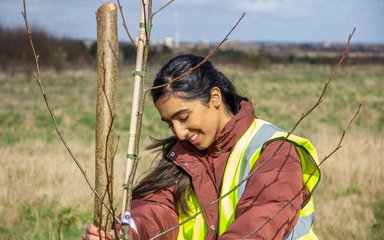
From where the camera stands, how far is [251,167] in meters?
2.36

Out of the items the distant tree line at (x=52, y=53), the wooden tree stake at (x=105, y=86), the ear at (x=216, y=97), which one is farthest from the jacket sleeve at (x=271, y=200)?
the distant tree line at (x=52, y=53)

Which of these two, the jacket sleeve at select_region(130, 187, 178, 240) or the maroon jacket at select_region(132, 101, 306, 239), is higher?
the maroon jacket at select_region(132, 101, 306, 239)

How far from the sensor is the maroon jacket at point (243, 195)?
7.00 feet

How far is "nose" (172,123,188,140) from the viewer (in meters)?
2.33

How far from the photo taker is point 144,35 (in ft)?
5.38

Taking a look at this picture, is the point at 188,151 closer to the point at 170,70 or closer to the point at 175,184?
the point at 175,184

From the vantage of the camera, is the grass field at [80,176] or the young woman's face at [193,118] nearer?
the young woman's face at [193,118]

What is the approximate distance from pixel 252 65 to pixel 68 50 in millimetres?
12686

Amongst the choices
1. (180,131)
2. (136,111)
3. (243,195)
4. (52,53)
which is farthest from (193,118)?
(52,53)

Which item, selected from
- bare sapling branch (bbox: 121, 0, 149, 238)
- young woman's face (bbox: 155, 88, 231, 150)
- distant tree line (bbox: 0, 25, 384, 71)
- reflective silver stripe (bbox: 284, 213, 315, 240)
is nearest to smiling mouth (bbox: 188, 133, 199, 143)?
young woman's face (bbox: 155, 88, 231, 150)

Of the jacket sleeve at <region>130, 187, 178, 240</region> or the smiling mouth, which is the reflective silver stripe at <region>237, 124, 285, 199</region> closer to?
the smiling mouth


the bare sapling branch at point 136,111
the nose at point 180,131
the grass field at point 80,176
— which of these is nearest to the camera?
the bare sapling branch at point 136,111

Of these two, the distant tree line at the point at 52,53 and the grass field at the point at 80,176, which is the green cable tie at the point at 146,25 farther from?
the distant tree line at the point at 52,53

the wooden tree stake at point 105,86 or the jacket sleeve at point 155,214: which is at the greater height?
the wooden tree stake at point 105,86
